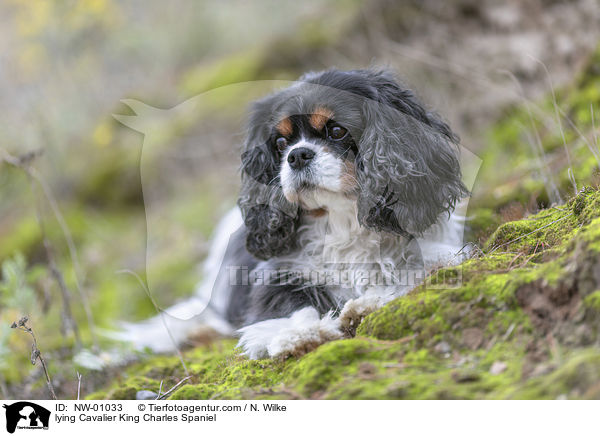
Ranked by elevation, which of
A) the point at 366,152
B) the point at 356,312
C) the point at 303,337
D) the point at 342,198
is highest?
the point at 366,152

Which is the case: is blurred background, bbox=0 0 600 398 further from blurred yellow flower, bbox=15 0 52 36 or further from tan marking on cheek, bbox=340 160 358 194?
tan marking on cheek, bbox=340 160 358 194

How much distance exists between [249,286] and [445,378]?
225 centimetres

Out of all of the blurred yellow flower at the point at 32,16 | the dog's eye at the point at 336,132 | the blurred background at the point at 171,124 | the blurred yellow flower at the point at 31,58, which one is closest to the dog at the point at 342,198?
the dog's eye at the point at 336,132

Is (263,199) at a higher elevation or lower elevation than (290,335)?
higher

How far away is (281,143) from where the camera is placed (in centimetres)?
342

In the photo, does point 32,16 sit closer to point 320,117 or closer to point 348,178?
point 320,117

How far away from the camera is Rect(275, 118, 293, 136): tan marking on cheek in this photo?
329cm

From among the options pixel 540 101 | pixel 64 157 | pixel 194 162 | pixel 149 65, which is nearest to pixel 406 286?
pixel 540 101

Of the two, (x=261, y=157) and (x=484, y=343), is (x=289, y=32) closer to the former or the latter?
(x=261, y=157)

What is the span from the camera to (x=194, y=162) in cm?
1056

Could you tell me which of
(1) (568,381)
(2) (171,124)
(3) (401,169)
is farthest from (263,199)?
(2) (171,124)

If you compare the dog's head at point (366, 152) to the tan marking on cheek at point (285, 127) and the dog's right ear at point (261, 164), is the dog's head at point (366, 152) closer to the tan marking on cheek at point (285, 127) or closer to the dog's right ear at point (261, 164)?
the tan marking on cheek at point (285, 127)
